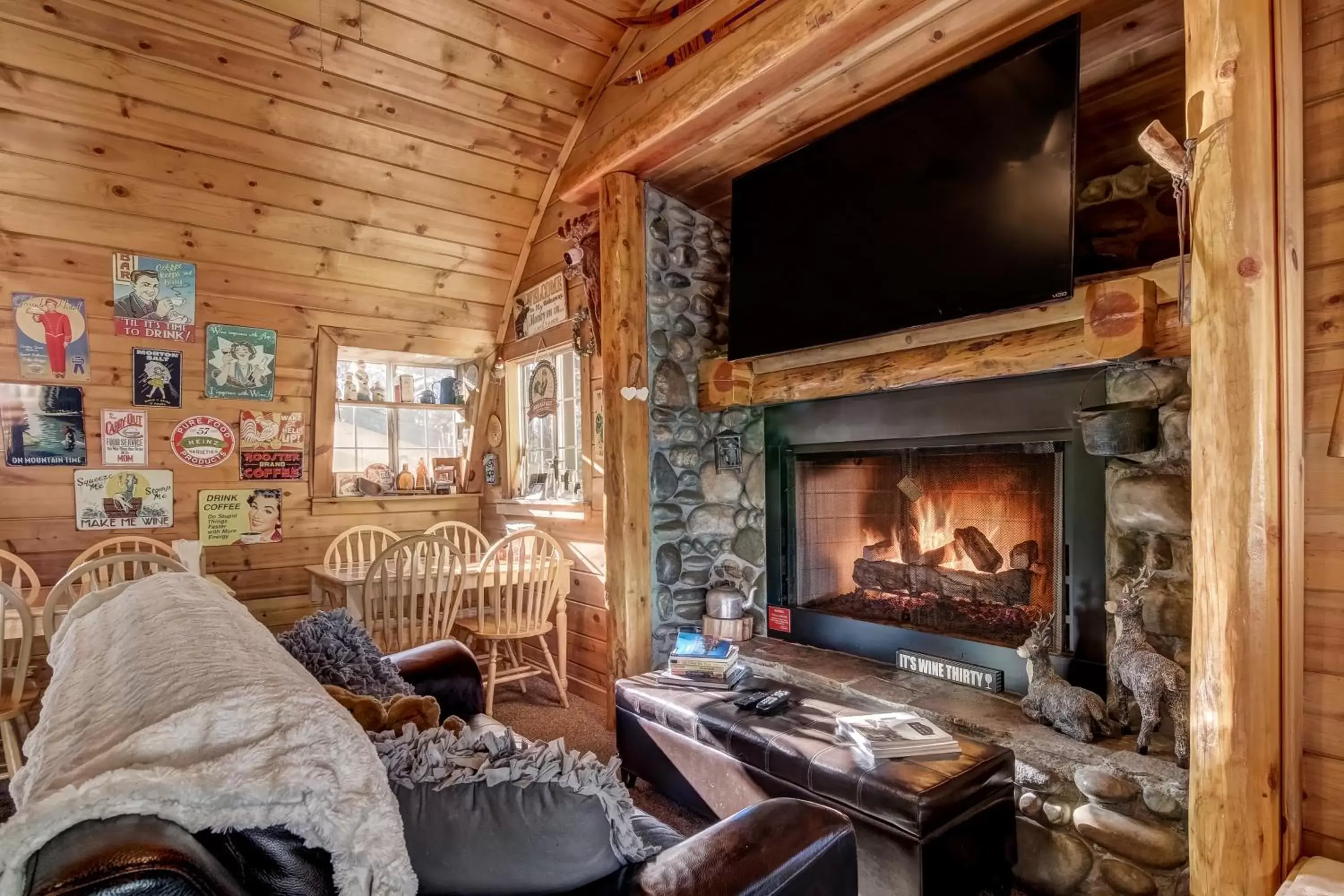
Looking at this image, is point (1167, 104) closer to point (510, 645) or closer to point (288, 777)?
point (288, 777)

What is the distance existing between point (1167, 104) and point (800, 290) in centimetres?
126

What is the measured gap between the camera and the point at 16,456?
3355mm

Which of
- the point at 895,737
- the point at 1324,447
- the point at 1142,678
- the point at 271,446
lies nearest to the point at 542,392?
the point at 271,446

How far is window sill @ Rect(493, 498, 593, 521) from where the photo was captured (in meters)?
3.93

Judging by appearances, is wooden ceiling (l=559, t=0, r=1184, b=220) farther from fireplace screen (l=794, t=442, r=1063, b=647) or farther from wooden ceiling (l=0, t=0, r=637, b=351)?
fireplace screen (l=794, t=442, r=1063, b=647)

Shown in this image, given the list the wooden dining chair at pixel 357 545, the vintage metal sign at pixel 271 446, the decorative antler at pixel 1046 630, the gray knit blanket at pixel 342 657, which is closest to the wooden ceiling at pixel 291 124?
the vintage metal sign at pixel 271 446

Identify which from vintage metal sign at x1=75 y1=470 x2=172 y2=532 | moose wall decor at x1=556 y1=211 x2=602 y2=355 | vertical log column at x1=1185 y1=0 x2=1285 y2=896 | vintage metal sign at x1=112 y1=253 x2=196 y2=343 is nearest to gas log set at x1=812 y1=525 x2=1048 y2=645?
vertical log column at x1=1185 y1=0 x2=1285 y2=896

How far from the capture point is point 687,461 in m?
3.29

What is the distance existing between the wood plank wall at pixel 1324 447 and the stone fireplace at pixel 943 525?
0.63 m

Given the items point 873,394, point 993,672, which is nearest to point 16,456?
point 873,394

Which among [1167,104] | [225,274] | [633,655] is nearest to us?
[1167,104]

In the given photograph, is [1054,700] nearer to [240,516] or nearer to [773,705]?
[773,705]

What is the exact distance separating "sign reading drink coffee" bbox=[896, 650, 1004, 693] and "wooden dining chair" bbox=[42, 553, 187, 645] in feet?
8.38

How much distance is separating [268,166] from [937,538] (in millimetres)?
3503
